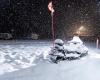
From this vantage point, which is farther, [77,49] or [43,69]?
[77,49]

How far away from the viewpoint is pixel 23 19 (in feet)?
157

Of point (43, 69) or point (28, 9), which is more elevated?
point (28, 9)

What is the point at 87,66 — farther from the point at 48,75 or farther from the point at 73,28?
the point at 73,28

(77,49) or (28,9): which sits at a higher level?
(28,9)

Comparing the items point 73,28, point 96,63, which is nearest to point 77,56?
point 96,63

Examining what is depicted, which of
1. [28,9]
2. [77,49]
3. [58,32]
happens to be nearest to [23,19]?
[28,9]

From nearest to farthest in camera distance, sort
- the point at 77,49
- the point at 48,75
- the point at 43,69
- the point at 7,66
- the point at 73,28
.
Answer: the point at 48,75 < the point at 43,69 < the point at 7,66 < the point at 77,49 < the point at 73,28

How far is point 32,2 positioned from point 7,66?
1284 inches

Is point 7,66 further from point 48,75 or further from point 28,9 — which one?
point 28,9

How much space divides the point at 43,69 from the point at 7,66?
251 centimetres

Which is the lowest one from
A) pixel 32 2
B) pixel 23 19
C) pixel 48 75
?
pixel 48 75

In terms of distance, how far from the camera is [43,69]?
1538cm

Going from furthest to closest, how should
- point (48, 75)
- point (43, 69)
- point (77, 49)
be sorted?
point (77, 49) → point (43, 69) → point (48, 75)

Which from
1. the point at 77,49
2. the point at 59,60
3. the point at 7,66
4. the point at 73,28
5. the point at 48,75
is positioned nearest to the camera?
the point at 48,75
